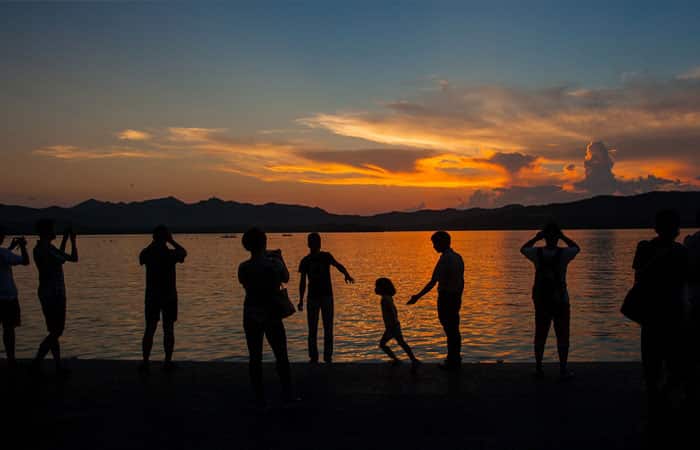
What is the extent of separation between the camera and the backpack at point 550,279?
28.1 ft

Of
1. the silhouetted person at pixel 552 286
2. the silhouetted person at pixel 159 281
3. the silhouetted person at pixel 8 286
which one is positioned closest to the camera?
the silhouetted person at pixel 552 286

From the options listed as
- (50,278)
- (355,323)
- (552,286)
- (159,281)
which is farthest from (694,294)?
(355,323)

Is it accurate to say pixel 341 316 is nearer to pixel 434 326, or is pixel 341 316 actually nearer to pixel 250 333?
pixel 434 326

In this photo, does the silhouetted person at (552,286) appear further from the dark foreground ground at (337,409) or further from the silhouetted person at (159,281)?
the silhouetted person at (159,281)

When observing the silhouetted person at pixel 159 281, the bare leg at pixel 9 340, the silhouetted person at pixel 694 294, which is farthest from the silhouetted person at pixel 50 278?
the silhouetted person at pixel 694 294

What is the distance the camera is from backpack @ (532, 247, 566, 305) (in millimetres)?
8570

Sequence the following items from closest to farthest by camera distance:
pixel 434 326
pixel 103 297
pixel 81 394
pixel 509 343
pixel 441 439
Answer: pixel 441 439 → pixel 81 394 → pixel 509 343 → pixel 434 326 → pixel 103 297

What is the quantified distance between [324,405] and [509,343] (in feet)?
37.8

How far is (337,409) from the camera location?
7.39 m

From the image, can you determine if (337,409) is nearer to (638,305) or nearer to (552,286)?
(552,286)

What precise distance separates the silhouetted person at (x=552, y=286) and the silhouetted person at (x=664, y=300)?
170 centimetres

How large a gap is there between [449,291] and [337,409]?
311 centimetres

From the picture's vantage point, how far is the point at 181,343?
1812 cm

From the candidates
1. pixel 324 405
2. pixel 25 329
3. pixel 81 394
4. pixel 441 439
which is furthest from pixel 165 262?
pixel 25 329
